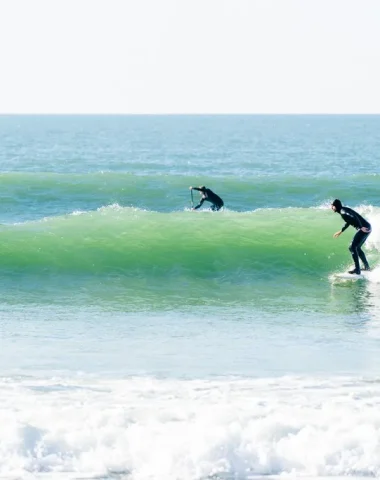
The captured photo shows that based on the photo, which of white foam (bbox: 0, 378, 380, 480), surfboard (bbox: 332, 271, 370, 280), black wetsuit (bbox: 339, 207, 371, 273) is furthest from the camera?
surfboard (bbox: 332, 271, 370, 280)

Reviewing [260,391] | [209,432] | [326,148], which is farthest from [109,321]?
[326,148]

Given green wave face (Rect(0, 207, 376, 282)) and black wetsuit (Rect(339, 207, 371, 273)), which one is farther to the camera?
green wave face (Rect(0, 207, 376, 282))

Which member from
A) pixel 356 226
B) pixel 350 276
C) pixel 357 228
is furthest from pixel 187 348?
pixel 350 276

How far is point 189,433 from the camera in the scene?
7961 mm

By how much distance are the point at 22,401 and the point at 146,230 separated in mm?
11802

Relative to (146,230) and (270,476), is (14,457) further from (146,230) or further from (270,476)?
(146,230)

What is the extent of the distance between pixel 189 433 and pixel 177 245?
11.3m

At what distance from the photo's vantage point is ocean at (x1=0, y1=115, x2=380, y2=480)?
25.1ft

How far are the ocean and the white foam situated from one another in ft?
0.05

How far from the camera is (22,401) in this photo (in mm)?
8898

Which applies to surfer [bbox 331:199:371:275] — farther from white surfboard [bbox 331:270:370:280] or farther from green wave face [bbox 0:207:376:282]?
green wave face [bbox 0:207:376:282]

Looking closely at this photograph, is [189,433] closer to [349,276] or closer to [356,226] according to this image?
[356,226]

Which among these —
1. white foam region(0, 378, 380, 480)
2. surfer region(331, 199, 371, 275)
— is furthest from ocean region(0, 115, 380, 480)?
surfer region(331, 199, 371, 275)

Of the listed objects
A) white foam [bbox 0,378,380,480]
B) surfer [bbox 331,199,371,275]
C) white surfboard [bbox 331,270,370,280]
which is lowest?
white foam [bbox 0,378,380,480]
